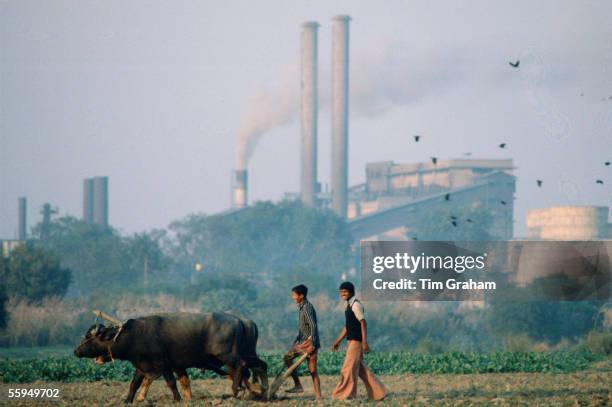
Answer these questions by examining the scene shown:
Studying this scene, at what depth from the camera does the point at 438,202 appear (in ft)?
338

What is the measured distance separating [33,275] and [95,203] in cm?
4094

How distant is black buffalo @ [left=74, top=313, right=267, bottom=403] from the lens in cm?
Result: 1903

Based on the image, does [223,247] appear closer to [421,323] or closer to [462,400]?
[421,323]

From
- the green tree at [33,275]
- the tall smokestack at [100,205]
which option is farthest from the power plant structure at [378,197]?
the green tree at [33,275]

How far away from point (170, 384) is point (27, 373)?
797 cm

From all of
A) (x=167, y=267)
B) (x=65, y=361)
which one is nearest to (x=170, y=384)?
(x=65, y=361)

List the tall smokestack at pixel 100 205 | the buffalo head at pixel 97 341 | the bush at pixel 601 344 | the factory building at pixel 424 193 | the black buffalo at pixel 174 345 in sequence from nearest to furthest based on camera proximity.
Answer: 1. the black buffalo at pixel 174 345
2. the buffalo head at pixel 97 341
3. the bush at pixel 601 344
4. the factory building at pixel 424 193
5. the tall smokestack at pixel 100 205

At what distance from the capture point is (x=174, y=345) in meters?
19.2

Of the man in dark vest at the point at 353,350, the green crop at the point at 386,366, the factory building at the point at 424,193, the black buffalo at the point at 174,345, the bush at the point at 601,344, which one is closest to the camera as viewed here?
the man in dark vest at the point at 353,350

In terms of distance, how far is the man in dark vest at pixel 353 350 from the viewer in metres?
18.0

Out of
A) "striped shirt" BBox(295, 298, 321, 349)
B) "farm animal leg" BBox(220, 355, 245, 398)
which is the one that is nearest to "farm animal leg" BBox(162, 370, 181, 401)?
"farm animal leg" BBox(220, 355, 245, 398)

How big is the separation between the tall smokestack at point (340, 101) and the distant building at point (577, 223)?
18271 mm

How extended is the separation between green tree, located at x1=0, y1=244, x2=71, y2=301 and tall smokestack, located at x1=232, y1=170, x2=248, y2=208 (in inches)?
1745

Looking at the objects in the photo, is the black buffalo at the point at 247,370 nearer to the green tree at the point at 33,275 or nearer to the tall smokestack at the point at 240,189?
the green tree at the point at 33,275
